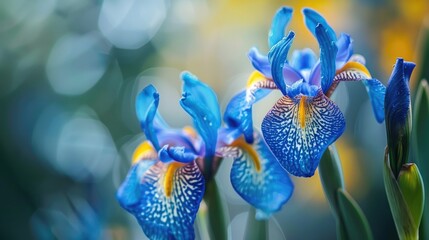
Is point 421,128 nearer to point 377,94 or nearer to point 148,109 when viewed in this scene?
point 377,94

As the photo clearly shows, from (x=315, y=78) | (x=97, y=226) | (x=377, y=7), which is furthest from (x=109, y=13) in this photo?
(x=315, y=78)

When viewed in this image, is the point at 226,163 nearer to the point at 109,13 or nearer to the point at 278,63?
the point at 109,13

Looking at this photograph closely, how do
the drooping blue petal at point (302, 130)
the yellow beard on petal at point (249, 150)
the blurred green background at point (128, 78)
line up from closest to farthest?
the drooping blue petal at point (302, 130) → the yellow beard on petal at point (249, 150) → the blurred green background at point (128, 78)

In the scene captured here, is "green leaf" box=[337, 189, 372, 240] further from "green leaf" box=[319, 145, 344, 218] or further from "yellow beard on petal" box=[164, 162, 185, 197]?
"yellow beard on petal" box=[164, 162, 185, 197]

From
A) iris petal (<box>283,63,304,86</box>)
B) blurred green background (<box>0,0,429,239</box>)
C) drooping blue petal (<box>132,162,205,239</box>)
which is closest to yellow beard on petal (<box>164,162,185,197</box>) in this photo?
drooping blue petal (<box>132,162,205,239</box>)

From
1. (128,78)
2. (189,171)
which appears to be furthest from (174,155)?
(128,78)

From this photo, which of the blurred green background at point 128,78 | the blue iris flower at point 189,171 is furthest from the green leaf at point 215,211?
the blurred green background at point 128,78

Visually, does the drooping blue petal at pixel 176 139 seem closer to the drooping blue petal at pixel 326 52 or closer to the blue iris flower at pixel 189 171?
the blue iris flower at pixel 189 171
